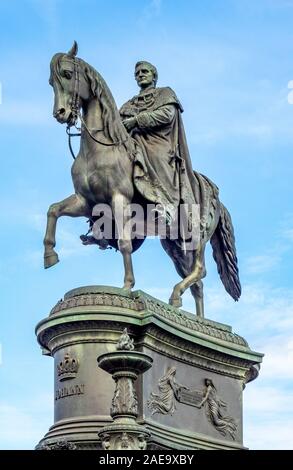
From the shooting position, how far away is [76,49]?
76.5 ft

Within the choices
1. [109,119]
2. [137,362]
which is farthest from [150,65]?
[137,362]

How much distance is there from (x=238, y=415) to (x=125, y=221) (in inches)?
165

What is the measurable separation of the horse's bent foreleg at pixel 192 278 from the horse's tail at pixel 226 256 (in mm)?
1214

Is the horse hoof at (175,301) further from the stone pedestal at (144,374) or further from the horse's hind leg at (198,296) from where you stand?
the horse's hind leg at (198,296)

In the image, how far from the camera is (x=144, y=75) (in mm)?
25219

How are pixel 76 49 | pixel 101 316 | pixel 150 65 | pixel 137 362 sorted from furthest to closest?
pixel 150 65, pixel 76 49, pixel 101 316, pixel 137 362

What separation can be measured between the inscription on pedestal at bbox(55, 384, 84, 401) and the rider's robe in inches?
148

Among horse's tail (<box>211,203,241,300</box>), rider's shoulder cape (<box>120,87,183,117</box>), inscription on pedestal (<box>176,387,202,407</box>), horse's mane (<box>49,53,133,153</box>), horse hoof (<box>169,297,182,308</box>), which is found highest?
rider's shoulder cape (<box>120,87,183,117</box>)

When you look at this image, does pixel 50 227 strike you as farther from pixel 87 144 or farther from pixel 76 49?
pixel 76 49

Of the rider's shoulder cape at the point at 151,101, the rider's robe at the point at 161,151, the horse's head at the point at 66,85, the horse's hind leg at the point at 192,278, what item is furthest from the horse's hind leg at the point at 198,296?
the horse's head at the point at 66,85

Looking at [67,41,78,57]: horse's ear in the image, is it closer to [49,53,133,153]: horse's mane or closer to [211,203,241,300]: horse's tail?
[49,53,133,153]: horse's mane

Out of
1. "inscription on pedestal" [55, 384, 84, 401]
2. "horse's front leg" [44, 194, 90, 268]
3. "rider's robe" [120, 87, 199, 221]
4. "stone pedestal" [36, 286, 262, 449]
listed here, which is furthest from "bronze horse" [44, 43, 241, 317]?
"inscription on pedestal" [55, 384, 84, 401]

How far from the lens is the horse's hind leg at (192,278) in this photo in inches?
958

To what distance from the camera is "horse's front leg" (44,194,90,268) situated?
23422mm
